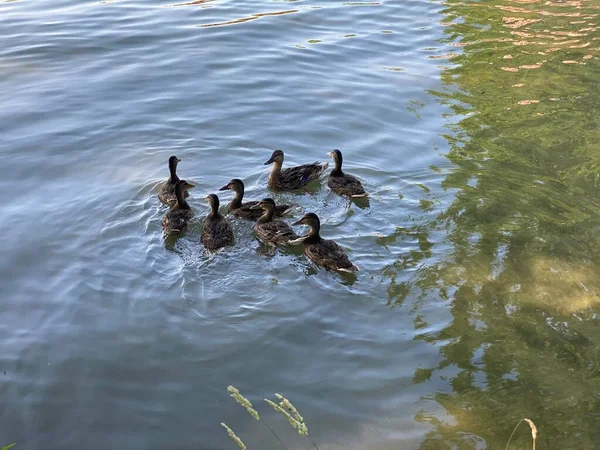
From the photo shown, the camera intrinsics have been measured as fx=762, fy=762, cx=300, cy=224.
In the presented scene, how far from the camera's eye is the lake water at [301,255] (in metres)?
5.98

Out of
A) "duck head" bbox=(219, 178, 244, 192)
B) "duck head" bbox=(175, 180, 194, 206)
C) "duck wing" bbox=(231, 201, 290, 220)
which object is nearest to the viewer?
"duck head" bbox=(175, 180, 194, 206)

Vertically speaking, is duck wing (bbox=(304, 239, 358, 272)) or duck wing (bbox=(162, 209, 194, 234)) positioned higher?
duck wing (bbox=(162, 209, 194, 234))

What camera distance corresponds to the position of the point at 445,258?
7914 mm

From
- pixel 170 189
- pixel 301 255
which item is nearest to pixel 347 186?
pixel 301 255

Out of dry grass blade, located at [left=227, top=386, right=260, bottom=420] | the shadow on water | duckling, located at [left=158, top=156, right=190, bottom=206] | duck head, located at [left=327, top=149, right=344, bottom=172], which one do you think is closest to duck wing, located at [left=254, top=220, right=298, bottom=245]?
the shadow on water

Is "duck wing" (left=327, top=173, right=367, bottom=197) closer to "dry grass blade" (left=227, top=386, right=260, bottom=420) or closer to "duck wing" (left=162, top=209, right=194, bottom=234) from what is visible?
"duck wing" (left=162, top=209, right=194, bottom=234)

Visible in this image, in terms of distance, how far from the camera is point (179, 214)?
28.3ft

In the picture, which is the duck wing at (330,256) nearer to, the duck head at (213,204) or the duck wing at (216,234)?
the duck wing at (216,234)

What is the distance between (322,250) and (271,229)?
2.76ft

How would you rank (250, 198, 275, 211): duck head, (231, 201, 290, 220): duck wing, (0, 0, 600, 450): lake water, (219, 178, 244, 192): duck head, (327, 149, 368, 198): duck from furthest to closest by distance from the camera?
(327, 149, 368, 198): duck, (231, 201, 290, 220): duck wing, (219, 178, 244, 192): duck head, (250, 198, 275, 211): duck head, (0, 0, 600, 450): lake water

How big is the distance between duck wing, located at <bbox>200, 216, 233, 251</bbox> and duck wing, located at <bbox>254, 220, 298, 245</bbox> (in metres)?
0.35

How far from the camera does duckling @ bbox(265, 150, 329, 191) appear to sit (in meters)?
9.49

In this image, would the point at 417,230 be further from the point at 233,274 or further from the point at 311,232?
the point at 233,274

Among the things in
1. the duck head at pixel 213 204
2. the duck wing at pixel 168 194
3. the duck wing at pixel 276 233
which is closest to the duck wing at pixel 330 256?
the duck wing at pixel 276 233
